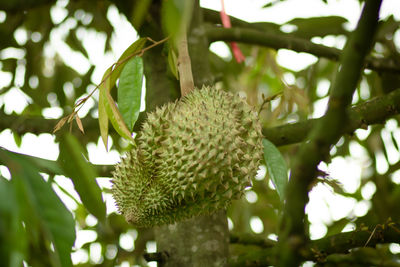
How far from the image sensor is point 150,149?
1.11 m

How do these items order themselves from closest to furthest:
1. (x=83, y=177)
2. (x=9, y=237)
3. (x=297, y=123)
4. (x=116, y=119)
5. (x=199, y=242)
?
(x=9, y=237)
(x=83, y=177)
(x=116, y=119)
(x=199, y=242)
(x=297, y=123)

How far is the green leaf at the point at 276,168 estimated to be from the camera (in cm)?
111

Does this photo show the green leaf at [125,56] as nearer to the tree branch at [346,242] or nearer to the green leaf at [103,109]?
the green leaf at [103,109]

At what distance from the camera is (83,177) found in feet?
2.77

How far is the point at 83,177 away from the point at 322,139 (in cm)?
Answer: 44

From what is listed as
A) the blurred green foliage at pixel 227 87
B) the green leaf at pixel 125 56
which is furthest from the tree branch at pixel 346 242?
the green leaf at pixel 125 56

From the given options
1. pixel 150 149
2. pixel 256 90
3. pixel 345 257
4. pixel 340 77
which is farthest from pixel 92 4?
pixel 340 77

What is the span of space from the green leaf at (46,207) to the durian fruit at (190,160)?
0.35 m

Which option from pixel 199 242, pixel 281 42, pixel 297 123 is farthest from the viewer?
pixel 281 42

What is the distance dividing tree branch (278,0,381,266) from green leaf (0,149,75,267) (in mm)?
317

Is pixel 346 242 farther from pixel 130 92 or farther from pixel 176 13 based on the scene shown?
pixel 176 13

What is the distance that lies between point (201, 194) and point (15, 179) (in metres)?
0.47

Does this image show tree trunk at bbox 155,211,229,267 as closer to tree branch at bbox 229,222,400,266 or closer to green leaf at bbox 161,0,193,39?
tree branch at bbox 229,222,400,266

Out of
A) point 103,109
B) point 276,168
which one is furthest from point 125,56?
point 276,168
